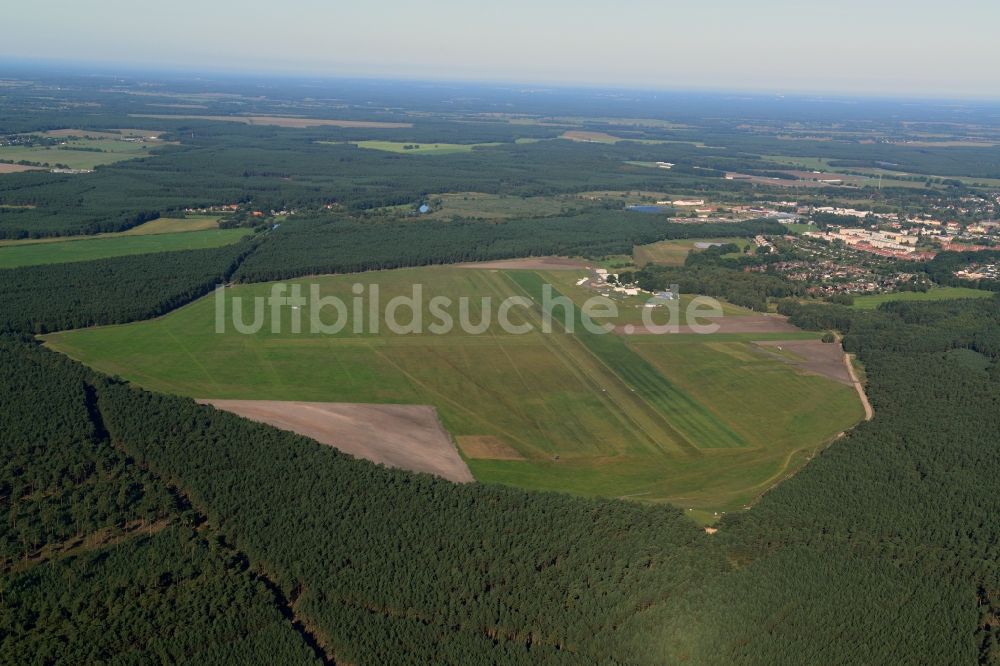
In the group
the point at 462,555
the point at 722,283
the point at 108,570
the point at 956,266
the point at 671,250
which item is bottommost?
the point at 108,570

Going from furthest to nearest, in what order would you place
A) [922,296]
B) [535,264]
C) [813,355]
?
[535,264] → [922,296] → [813,355]

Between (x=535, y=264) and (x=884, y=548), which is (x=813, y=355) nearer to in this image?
(x=884, y=548)

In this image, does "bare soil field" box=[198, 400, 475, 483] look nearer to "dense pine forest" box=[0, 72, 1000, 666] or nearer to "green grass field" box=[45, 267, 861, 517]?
"green grass field" box=[45, 267, 861, 517]

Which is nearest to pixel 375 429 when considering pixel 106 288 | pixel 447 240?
pixel 106 288

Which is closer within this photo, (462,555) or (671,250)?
(462,555)

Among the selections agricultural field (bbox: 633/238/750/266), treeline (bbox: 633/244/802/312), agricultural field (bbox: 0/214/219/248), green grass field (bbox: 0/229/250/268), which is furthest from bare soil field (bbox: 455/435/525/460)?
agricultural field (bbox: 0/214/219/248)

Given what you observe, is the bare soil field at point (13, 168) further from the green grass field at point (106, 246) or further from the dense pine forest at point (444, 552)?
the dense pine forest at point (444, 552)
